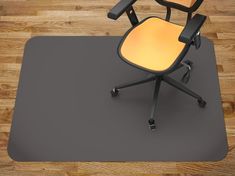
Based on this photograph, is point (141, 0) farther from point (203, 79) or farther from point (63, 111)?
point (63, 111)

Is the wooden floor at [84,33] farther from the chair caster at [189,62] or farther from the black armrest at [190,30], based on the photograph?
the black armrest at [190,30]

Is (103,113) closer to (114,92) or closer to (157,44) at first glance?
(114,92)

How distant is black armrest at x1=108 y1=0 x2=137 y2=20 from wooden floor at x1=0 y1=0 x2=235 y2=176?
94cm

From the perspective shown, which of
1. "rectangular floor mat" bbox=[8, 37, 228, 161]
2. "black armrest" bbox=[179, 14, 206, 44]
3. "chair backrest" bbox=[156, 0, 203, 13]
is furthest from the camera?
"rectangular floor mat" bbox=[8, 37, 228, 161]

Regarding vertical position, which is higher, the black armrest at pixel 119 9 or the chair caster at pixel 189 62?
the black armrest at pixel 119 9

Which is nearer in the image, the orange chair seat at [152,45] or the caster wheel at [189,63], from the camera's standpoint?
the orange chair seat at [152,45]

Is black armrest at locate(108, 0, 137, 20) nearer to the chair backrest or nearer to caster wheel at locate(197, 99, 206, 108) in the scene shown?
the chair backrest

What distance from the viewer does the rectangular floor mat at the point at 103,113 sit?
241 centimetres

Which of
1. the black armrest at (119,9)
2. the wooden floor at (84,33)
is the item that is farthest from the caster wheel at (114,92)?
the black armrest at (119,9)

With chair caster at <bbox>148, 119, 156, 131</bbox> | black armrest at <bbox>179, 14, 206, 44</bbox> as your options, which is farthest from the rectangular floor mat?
black armrest at <bbox>179, 14, 206, 44</bbox>

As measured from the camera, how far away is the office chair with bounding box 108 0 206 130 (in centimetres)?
217

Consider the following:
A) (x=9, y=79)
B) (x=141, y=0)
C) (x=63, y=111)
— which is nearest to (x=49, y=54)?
(x=9, y=79)

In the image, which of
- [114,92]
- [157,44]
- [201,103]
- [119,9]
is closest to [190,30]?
[157,44]

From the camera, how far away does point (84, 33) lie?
124 inches
